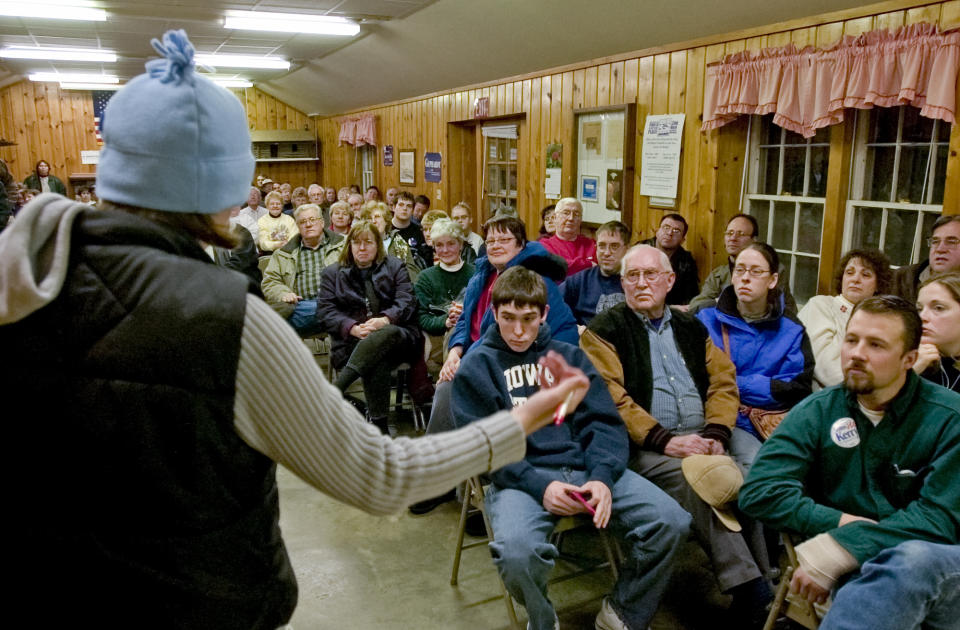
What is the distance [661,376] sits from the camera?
8.73 ft

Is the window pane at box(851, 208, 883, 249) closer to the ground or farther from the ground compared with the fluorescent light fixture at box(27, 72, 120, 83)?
closer to the ground

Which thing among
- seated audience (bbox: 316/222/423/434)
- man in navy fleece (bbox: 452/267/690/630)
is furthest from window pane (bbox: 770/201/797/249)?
man in navy fleece (bbox: 452/267/690/630)

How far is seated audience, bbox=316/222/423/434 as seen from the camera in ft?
13.4

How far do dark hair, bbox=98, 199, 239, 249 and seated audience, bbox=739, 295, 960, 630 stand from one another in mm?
1633

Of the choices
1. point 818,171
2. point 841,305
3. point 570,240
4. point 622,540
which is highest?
point 818,171

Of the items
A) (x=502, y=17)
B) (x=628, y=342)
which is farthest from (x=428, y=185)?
(x=628, y=342)

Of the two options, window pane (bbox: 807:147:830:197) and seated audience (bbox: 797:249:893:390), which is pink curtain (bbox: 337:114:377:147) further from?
seated audience (bbox: 797:249:893:390)

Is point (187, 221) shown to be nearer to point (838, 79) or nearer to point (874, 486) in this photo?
point (874, 486)

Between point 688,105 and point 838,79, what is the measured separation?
1.17 metres

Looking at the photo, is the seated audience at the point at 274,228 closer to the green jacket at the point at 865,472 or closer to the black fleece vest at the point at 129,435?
the green jacket at the point at 865,472

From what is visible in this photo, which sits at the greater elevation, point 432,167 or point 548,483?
point 432,167

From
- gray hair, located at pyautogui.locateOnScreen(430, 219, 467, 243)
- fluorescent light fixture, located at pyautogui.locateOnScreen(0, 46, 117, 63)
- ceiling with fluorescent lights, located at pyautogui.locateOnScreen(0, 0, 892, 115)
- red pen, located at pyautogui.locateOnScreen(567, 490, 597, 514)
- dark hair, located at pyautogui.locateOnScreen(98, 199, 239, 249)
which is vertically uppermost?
fluorescent light fixture, located at pyautogui.locateOnScreen(0, 46, 117, 63)

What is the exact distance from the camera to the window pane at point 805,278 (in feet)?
14.0

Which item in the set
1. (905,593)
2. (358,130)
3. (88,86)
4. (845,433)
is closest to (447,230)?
(845,433)
